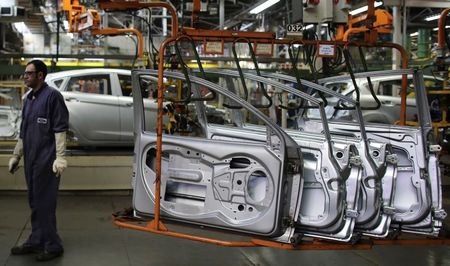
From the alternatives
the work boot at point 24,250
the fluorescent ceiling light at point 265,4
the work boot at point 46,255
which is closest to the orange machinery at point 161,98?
the work boot at point 46,255

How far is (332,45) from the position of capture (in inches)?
190

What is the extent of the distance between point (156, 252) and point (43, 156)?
1540 mm

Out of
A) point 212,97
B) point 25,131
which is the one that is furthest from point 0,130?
point 212,97

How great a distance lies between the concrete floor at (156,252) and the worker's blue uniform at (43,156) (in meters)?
0.31

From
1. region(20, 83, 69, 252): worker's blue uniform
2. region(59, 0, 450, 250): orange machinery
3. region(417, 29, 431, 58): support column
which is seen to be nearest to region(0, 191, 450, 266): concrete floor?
region(20, 83, 69, 252): worker's blue uniform

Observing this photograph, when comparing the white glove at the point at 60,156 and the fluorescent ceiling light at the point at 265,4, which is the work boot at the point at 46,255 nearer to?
the white glove at the point at 60,156

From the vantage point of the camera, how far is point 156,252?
19.1 ft

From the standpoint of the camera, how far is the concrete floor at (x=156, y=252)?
18.1 ft

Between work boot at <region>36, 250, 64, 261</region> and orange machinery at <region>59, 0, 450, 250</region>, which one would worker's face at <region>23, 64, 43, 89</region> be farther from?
work boot at <region>36, 250, 64, 261</region>

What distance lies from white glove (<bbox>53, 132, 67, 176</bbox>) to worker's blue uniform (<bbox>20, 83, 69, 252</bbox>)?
0.24 ft

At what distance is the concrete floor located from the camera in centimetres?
550

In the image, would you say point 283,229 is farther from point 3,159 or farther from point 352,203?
point 3,159

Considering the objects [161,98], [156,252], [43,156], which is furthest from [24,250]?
[161,98]

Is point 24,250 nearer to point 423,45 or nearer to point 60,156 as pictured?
point 60,156
